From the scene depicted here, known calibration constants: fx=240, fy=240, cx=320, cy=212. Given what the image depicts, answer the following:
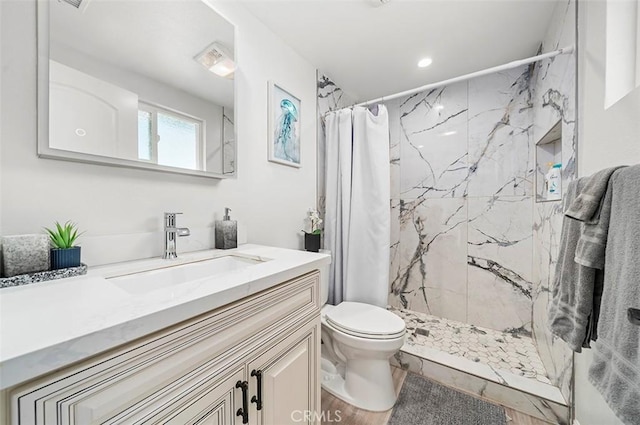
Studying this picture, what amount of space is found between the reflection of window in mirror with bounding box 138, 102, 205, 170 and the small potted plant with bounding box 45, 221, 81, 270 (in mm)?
351

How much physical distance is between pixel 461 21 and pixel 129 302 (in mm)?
2054

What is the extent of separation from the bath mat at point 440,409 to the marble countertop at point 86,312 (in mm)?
1165

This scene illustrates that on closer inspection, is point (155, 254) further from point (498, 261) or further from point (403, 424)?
point (498, 261)

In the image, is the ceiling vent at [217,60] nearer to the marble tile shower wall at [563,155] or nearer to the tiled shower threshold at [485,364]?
the marble tile shower wall at [563,155]

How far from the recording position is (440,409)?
1300 mm

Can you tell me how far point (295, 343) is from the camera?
2.78 ft

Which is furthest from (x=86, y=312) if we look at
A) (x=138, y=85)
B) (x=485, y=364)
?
(x=485, y=364)

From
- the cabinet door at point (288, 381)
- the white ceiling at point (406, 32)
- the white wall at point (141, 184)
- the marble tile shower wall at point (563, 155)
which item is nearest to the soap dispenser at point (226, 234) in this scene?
the white wall at point (141, 184)

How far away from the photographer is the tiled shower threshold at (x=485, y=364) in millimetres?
1259

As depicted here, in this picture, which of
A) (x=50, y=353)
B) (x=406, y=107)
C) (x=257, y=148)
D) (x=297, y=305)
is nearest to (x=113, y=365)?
(x=50, y=353)

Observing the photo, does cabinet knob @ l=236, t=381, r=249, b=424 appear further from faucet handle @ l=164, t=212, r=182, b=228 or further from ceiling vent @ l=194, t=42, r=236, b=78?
ceiling vent @ l=194, t=42, r=236, b=78

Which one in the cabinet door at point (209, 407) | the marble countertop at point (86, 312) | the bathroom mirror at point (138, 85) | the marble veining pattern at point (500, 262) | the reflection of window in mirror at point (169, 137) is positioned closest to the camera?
the marble countertop at point (86, 312)

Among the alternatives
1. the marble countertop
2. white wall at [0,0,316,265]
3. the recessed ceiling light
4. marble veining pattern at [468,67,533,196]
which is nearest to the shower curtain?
white wall at [0,0,316,265]

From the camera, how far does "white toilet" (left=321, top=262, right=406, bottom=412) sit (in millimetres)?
1261
